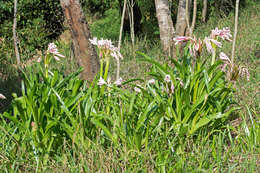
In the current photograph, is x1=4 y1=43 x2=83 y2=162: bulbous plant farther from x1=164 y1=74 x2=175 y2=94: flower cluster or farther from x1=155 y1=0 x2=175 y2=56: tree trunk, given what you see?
x1=155 y1=0 x2=175 y2=56: tree trunk

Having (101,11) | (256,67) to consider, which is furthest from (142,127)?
(101,11)

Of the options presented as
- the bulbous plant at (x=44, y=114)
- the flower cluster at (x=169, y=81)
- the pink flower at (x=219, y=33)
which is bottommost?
the bulbous plant at (x=44, y=114)

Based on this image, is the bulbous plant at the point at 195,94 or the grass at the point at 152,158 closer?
the grass at the point at 152,158

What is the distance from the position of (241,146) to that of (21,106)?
1.63m

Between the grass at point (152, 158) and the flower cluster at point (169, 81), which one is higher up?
the flower cluster at point (169, 81)

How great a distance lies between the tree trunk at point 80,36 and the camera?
3631 millimetres

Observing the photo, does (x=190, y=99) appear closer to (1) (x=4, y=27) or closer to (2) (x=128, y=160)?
(2) (x=128, y=160)

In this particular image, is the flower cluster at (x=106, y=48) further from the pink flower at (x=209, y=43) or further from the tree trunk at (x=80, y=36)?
the tree trunk at (x=80, y=36)

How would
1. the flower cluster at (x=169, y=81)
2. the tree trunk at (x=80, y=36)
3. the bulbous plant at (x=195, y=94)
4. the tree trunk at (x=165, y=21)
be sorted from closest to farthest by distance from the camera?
1. the flower cluster at (x=169, y=81)
2. the bulbous plant at (x=195, y=94)
3. the tree trunk at (x=80, y=36)
4. the tree trunk at (x=165, y=21)

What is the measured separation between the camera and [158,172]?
2018mm

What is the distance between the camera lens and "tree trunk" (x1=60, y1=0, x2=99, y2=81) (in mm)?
3631

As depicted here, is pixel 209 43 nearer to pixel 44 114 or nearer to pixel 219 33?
pixel 219 33

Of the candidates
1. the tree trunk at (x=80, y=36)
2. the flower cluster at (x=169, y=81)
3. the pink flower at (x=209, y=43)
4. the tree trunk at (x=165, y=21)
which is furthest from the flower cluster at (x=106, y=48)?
the tree trunk at (x=165, y=21)

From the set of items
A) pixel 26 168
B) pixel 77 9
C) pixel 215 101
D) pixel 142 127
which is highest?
pixel 77 9
